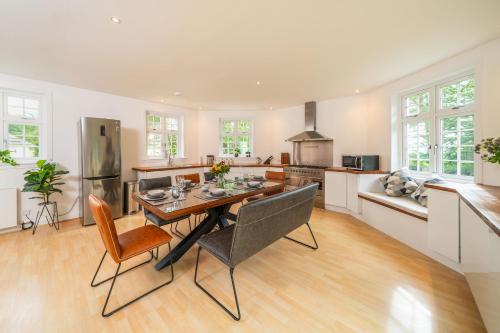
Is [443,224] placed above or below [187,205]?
below

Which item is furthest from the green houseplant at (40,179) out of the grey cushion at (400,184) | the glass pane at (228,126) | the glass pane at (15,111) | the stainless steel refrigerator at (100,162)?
the grey cushion at (400,184)

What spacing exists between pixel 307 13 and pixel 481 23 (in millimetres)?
1674

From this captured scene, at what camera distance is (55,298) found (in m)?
1.62

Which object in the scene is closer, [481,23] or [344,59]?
[481,23]

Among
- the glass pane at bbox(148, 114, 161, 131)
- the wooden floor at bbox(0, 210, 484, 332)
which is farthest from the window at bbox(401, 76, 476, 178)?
the glass pane at bbox(148, 114, 161, 131)

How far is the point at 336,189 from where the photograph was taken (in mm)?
3816

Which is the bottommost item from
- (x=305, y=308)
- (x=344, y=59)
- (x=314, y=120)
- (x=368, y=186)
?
(x=305, y=308)

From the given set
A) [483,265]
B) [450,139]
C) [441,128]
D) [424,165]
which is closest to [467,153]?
[450,139]

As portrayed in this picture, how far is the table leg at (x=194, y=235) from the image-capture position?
2.04 meters

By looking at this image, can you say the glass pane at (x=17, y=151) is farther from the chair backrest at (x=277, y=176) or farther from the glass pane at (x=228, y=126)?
the chair backrest at (x=277, y=176)

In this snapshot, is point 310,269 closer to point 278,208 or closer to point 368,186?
point 278,208

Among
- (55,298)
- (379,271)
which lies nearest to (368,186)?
(379,271)

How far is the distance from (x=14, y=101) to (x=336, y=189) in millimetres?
5660

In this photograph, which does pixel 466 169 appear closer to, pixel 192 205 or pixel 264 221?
pixel 264 221
